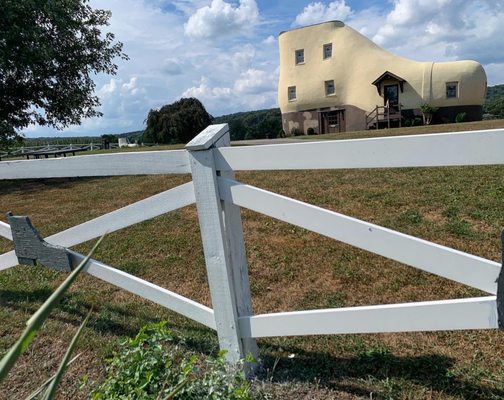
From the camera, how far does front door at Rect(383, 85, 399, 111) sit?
29442 mm

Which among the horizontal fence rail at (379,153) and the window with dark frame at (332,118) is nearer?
the horizontal fence rail at (379,153)

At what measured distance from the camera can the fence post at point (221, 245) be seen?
80.4 inches

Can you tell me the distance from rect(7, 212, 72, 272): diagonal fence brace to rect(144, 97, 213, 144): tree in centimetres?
3029

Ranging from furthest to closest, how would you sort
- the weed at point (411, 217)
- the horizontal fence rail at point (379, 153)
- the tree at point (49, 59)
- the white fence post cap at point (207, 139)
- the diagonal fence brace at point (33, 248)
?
the tree at point (49, 59), the weed at point (411, 217), the diagonal fence brace at point (33, 248), the white fence post cap at point (207, 139), the horizontal fence rail at point (379, 153)

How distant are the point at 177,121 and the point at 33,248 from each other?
103ft

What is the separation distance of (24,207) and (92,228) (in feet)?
22.8

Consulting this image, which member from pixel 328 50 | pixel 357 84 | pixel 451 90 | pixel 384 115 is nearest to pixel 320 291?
pixel 384 115

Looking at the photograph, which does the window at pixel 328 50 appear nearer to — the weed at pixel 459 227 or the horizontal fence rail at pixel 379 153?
the weed at pixel 459 227

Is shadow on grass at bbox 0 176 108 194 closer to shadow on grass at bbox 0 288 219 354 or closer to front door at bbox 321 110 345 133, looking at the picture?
shadow on grass at bbox 0 288 219 354

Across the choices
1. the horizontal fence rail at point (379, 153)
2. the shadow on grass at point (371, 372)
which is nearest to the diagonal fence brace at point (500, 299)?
the horizontal fence rail at point (379, 153)

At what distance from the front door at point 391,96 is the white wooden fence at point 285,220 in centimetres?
2968

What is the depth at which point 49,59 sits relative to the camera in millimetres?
10281

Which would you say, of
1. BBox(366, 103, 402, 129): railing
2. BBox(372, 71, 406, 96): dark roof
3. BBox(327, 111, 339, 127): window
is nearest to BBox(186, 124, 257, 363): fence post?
BBox(366, 103, 402, 129): railing

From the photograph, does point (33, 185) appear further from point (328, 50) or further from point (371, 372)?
point (328, 50)
